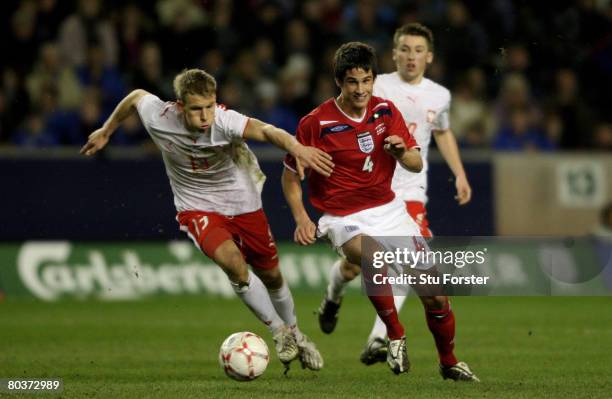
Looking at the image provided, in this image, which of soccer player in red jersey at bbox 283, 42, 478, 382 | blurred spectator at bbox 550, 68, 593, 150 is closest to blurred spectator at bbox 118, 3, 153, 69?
blurred spectator at bbox 550, 68, 593, 150

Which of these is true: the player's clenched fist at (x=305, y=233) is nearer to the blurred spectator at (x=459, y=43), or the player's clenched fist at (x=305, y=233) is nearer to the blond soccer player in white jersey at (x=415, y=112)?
the blond soccer player in white jersey at (x=415, y=112)

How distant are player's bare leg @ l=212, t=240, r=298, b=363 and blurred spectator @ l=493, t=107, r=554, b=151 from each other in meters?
8.11

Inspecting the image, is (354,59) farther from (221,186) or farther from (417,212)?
(417,212)

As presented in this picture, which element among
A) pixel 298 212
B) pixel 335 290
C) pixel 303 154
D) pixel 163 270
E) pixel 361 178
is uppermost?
pixel 303 154

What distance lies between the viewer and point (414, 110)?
9984mm

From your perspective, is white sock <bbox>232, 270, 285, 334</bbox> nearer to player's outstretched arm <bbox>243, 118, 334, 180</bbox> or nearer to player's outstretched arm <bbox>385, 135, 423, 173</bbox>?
player's outstretched arm <bbox>243, 118, 334, 180</bbox>

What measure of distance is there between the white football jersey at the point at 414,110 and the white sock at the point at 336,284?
30.9 inches

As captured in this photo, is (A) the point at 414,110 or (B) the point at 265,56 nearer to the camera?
(A) the point at 414,110

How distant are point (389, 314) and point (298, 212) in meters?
0.89

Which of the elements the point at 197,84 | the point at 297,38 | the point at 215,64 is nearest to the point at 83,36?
the point at 215,64

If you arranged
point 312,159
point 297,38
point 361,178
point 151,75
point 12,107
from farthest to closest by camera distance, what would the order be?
1. point 297,38
2. point 12,107
3. point 151,75
4. point 361,178
5. point 312,159

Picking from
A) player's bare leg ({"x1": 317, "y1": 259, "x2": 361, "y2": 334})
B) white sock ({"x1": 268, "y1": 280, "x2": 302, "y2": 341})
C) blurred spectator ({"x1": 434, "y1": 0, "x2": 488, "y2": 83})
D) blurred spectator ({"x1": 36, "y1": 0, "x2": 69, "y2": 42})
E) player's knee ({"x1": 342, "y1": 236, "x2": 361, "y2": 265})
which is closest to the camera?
player's knee ({"x1": 342, "y1": 236, "x2": 361, "y2": 265})

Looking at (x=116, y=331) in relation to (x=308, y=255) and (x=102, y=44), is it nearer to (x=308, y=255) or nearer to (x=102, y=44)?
(x=308, y=255)

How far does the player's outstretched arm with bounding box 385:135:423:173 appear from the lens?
7836mm
